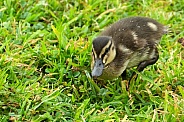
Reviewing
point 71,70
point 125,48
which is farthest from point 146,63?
point 71,70

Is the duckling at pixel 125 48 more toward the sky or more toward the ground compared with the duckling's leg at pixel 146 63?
more toward the sky

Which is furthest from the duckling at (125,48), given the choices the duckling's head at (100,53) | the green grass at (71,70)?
the green grass at (71,70)

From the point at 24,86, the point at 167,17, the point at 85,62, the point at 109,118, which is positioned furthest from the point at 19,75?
the point at 167,17

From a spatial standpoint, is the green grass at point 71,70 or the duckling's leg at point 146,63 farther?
the duckling's leg at point 146,63

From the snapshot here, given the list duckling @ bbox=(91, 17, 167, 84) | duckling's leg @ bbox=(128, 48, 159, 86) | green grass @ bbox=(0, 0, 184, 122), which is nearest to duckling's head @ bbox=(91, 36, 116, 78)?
duckling @ bbox=(91, 17, 167, 84)

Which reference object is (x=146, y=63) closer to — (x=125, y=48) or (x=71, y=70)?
(x=125, y=48)

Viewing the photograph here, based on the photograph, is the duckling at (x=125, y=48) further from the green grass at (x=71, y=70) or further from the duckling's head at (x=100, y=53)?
the green grass at (x=71, y=70)
